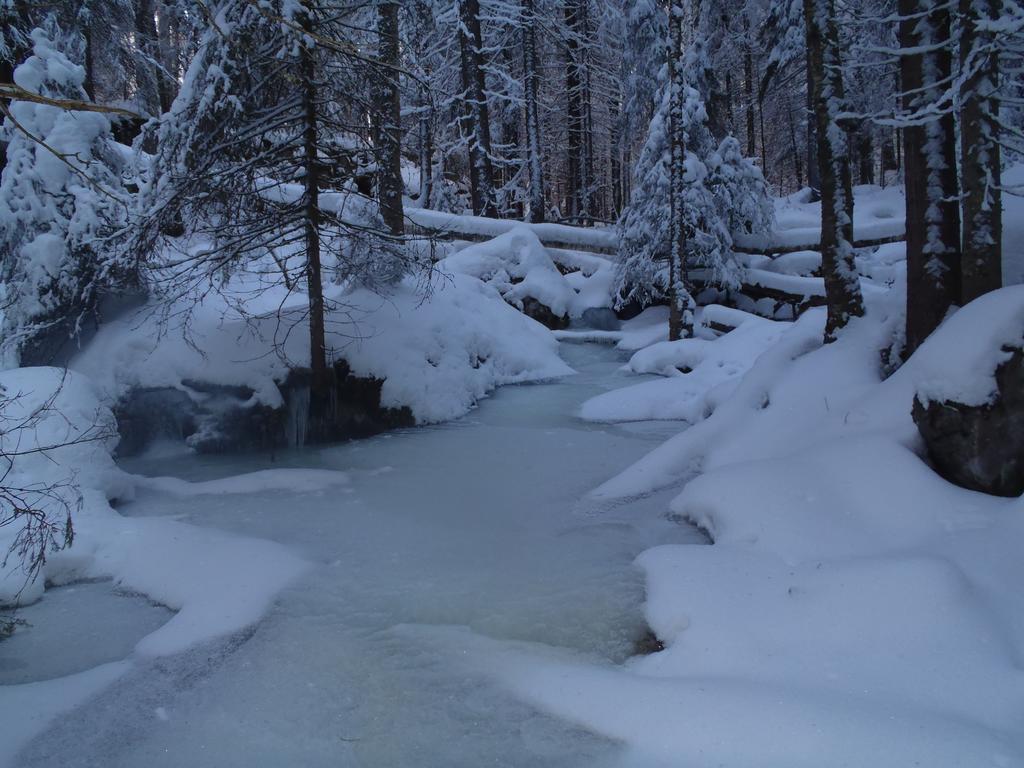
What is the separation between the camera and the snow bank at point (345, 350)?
10.0 metres

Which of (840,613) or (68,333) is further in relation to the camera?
(68,333)

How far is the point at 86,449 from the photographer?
741 cm

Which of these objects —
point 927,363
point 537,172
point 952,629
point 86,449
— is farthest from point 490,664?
point 537,172

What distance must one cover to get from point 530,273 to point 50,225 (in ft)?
38.4

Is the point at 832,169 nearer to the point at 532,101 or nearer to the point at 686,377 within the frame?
the point at 686,377

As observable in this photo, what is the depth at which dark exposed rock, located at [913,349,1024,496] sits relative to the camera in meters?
4.43

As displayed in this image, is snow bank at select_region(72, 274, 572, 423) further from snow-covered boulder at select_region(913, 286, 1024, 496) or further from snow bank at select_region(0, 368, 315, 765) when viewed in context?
snow-covered boulder at select_region(913, 286, 1024, 496)

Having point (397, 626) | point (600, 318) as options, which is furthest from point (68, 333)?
point (600, 318)

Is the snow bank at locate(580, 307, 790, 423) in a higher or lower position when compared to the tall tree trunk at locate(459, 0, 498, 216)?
lower

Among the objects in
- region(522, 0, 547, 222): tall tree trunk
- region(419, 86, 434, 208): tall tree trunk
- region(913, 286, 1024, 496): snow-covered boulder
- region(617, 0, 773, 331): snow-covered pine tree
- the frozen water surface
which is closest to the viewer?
the frozen water surface

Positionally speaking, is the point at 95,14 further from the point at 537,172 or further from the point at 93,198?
the point at 537,172

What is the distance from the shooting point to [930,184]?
585 centimetres

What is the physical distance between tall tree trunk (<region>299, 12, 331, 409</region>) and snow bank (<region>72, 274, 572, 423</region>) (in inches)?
13.4

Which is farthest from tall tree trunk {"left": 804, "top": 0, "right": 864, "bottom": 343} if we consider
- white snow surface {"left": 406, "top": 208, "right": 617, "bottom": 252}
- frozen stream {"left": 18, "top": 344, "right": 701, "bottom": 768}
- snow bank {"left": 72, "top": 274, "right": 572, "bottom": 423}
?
white snow surface {"left": 406, "top": 208, "right": 617, "bottom": 252}
